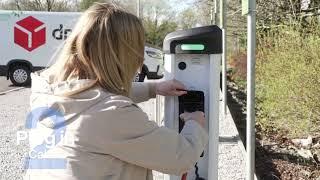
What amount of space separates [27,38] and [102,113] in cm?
1691

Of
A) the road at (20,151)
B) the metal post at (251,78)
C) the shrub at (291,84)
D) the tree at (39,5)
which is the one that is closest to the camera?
the metal post at (251,78)

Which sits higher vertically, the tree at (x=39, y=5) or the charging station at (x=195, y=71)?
the tree at (x=39, y=5)

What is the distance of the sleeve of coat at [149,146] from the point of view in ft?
6.51

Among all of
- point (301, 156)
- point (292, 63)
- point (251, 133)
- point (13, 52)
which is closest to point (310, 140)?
point (301, 156)

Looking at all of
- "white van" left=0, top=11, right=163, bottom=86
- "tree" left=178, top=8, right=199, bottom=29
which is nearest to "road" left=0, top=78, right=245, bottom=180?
"white van" left=0, top=11, right=163, bottom=86

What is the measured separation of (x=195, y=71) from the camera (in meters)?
2.92

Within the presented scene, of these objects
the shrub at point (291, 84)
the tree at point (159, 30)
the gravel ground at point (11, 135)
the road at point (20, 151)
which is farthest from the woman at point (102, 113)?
the tree at point (159, 30)

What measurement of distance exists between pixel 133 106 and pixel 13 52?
17.2m

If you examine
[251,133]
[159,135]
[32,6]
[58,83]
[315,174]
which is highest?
[32,6]

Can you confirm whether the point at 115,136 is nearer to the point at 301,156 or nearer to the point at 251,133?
the point at 251,133

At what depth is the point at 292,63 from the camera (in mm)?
6645

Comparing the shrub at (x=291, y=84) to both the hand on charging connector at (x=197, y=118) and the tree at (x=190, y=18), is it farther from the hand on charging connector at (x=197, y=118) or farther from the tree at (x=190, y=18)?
the tree at (x=190, y=18)

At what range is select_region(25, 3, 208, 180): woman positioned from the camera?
1.99 m

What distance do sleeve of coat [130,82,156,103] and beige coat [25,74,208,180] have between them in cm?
81
